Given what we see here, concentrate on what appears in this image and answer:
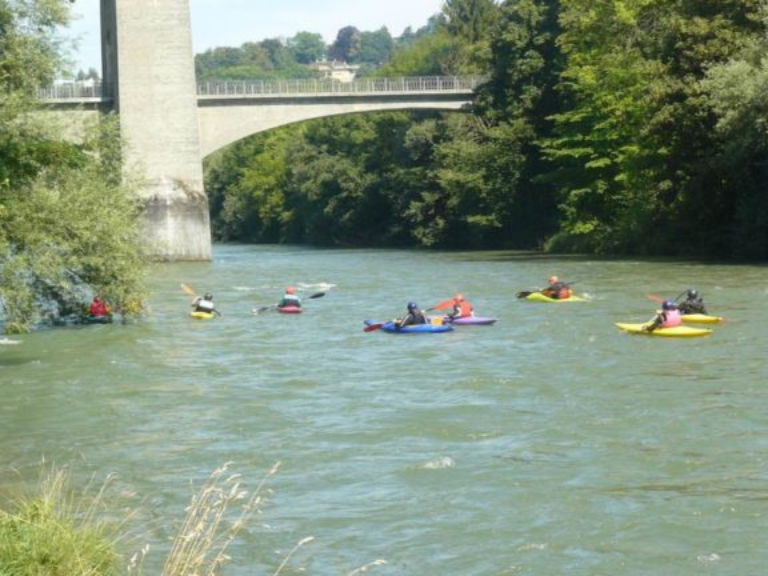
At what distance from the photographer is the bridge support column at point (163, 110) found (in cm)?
6069

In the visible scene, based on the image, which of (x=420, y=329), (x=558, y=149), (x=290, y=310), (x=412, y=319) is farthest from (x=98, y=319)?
(x=558, y=149)

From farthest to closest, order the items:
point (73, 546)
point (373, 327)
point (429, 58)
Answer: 1. point (429, 58)
2. point (373, 327)
3. point (73, 546)

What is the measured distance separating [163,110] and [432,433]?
153ft

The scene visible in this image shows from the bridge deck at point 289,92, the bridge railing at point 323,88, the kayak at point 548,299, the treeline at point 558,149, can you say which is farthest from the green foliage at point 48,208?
the bridge railing at point 323,88

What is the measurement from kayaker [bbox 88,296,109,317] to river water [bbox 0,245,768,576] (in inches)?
18.2

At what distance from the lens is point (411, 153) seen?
75.2 meters

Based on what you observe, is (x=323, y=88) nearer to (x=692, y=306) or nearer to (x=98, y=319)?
(x=98, y=319)

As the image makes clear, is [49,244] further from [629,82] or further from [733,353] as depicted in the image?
[629,82]

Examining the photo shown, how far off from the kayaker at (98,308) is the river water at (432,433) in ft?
Answer: 1.52

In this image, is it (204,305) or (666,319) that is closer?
(666,319)

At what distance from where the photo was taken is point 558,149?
197 feet

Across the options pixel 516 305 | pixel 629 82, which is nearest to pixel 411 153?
pixel 629 82

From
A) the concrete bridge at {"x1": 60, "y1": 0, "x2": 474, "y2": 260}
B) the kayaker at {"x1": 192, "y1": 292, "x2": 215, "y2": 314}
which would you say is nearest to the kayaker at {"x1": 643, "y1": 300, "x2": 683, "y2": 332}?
the kayaker at {"x1": 192, "y1": 292, "x2": 215, "y2": 314}

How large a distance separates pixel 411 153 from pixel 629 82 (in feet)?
72.5
